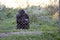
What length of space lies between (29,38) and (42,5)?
14.2m

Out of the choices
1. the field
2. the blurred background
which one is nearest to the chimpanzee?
the field

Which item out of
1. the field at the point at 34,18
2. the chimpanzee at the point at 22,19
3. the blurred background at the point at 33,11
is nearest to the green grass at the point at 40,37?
the chimpanzee at the point at 22,19

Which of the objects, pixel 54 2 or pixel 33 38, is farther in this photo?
pixel 54 2

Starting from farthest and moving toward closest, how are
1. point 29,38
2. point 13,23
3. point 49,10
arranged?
point 49,10 < point 13,23 < point 29,38

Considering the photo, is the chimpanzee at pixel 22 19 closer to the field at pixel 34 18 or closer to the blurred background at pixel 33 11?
the field at pixel 34 18

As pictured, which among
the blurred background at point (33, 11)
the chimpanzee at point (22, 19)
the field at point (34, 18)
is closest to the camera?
the chimpanzee at point (22, 19)

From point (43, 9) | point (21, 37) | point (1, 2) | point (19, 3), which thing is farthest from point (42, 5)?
point (21, 37)

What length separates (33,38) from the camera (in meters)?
8.30

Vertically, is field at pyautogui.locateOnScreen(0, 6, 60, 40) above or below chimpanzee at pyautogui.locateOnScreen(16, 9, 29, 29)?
below

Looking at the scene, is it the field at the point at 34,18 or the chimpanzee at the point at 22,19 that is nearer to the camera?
the chimpanzee at the point at 22,19

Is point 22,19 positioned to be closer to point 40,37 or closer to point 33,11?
point 40,37

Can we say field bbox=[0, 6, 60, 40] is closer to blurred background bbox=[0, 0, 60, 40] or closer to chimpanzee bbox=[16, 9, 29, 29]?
blurred background bbox=[0, 0, 60, 40]

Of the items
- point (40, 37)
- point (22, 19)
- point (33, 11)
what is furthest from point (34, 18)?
point (40, 37)

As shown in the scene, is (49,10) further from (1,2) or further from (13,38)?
(13,38)
